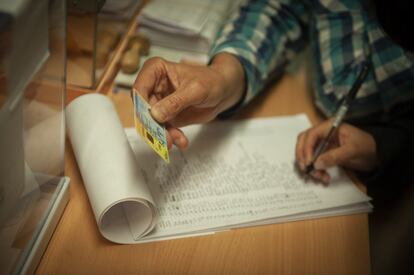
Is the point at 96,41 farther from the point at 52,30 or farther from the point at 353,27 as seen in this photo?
the point at 353,27

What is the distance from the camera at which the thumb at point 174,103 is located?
0.56 metres

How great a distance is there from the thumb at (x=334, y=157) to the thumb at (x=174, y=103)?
0.26 meters

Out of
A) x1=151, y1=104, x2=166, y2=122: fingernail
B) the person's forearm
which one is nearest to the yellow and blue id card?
x1=151, y1=104, x2=166, y2=122: fingernail

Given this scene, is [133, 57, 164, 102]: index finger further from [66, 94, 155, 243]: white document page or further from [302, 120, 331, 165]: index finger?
[302, 120, 331, 165]: index finger

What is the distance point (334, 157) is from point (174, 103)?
350 mm

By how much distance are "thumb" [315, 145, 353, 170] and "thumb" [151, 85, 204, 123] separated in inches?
10.2

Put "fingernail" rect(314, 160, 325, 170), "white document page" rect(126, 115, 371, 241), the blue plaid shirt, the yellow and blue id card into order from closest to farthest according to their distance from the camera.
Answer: the yellow and blue id card, "white document page" rect(126, 115, 371, 241), "fingernail" rect(314, 160, 325, 170), the blue plaid shirt

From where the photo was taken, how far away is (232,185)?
0.71 metres

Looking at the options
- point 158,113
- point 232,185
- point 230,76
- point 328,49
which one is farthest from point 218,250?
point 328,49

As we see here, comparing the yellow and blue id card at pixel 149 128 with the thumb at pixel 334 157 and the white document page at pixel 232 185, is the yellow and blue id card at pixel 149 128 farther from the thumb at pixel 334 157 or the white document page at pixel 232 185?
the thumb at pixel 334 157

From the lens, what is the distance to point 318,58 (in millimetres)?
979

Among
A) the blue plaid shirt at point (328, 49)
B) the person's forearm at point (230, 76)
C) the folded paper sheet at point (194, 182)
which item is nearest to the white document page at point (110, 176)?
the folded paper sheet at point (194, 182)

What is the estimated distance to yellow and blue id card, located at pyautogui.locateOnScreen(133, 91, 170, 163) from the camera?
53 centimetres

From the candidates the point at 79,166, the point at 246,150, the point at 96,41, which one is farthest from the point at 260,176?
the point at 96,41
